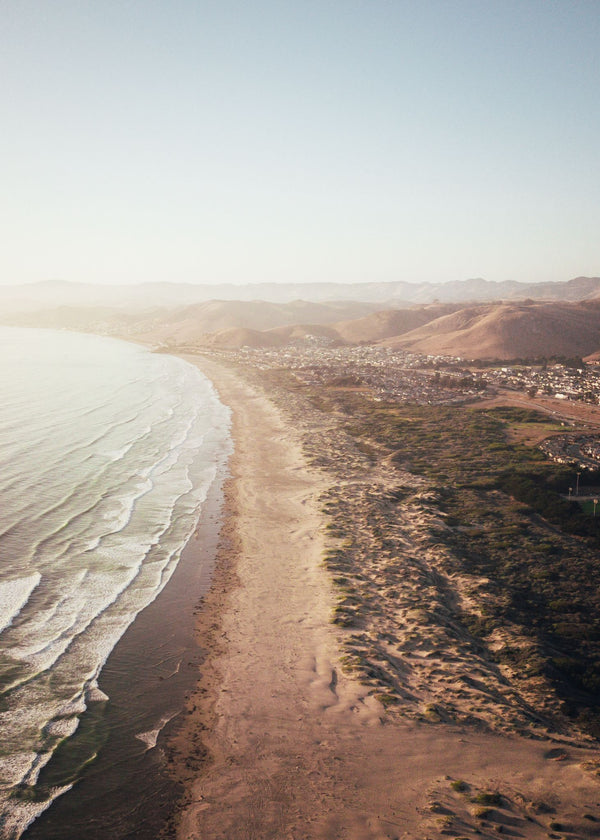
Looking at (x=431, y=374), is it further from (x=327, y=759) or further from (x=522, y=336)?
(x=327, y=759)

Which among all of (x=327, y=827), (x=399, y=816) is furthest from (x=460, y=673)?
(x=327, y=827)

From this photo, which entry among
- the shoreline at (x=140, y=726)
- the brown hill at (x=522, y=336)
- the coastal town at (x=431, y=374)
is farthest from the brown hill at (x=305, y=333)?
the shoreline at (x=140, y=726)

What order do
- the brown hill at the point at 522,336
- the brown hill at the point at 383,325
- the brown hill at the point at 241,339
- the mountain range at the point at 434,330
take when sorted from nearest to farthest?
1. the brown hill at the point at 522,336
2. the mountain range at the point at 434,330
3. the brown hill at the point at 241,339
4. the brown hill at the point at 383,325

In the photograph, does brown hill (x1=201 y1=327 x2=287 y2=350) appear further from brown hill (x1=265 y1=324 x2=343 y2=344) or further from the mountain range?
brown hill (x1=265 y1=324 x2=343 y2=344)

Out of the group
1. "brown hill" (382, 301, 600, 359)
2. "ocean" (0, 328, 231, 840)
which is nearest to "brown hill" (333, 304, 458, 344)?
"brown hill" (382, 301, 600, 359)

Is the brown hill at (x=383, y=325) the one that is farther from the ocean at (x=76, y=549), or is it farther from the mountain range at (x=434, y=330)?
the ocean at (x=76, y=549)

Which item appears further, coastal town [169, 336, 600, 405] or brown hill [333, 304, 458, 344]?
brown hill [333, 304, 458, 344]
